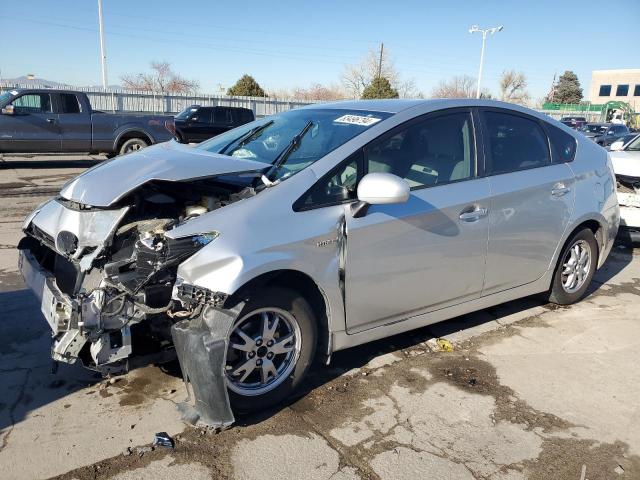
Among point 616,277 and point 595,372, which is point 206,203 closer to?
point 595,372

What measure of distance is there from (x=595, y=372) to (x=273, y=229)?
262 cm

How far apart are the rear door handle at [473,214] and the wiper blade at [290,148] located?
4.09 feet

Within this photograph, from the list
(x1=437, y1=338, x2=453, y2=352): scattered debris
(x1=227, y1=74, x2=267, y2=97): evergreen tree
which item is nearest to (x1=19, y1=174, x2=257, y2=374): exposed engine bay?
(x1=437, y1=338, x2=453, y2=352): scattered debris

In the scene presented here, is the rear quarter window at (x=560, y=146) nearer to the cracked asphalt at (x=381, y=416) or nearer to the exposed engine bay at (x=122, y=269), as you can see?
the cracked asphalt at (x=381, y=416)

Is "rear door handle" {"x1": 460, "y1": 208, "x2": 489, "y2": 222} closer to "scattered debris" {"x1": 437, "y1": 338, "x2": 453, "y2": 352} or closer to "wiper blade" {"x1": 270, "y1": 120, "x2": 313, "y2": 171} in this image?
"scattered debris" {"x1": 437, "y1": 338, "x2": 453, "y2": 352}

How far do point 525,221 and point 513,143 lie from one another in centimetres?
63

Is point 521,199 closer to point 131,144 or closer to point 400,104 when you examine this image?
point 400,104

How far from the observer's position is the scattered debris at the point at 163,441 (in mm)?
2932

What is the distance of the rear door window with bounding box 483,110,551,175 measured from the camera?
4.21 meters

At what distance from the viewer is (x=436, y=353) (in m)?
4.19

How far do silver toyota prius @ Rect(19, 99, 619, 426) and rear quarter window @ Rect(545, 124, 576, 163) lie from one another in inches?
10.5

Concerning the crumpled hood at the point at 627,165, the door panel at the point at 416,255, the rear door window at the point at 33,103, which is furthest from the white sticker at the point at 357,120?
the rear door window at the point at 33,103

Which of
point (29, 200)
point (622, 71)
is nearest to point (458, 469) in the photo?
point (29, 200)

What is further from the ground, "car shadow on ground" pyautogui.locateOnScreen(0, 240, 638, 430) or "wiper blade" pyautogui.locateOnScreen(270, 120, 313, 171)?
"wiper blade" pyautogui.locateOnScreen(270, 120, 313, 171)
